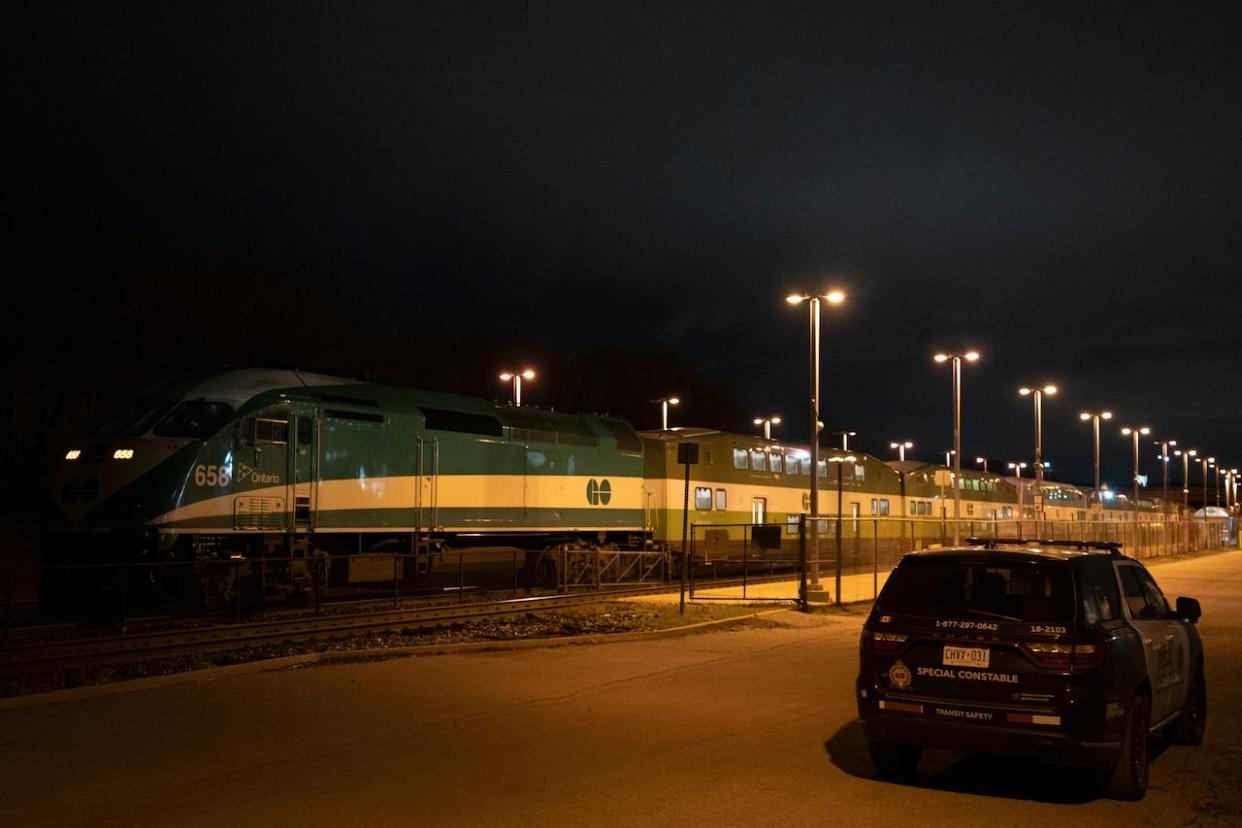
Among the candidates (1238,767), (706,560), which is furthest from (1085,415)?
(1238,767)

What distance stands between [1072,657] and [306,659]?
9.74m

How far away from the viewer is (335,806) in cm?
766

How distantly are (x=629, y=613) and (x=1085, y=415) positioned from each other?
132ft

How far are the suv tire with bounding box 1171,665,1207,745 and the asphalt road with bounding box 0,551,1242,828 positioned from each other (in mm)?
143

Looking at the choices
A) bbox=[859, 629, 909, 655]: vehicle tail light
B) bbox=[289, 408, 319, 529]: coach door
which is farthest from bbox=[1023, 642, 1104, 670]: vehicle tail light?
bbox=[289, 408, 319, 529]: coach door

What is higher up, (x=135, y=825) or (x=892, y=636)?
(x=892, y=636)

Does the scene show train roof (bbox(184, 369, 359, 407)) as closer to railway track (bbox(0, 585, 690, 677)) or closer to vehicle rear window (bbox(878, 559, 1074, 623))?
railway track (bbox(0, 585, 690, 677))

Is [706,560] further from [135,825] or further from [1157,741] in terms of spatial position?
[135,825]

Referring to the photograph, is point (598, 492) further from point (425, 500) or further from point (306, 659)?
point (306, 659)

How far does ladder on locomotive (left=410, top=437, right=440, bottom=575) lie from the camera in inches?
914

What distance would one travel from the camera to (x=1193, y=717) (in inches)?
393

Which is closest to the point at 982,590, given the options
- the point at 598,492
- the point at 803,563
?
the point at 803,563

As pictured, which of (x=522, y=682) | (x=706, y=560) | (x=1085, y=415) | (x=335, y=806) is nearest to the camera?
(x=335, y=806)

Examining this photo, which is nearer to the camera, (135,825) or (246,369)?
(135,825)
